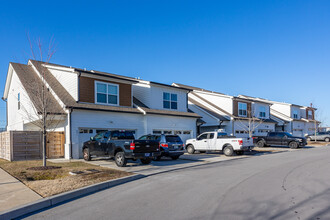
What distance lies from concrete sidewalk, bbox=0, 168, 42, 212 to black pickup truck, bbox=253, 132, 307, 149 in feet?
84.6

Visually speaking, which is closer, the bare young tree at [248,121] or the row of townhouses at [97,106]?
the row of townhouses at [97,106]

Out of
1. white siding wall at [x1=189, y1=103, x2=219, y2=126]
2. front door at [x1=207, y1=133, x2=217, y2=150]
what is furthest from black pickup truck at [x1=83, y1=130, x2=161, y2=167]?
white siding wall at [x1=189, y1=103, x2=219, y2=126]

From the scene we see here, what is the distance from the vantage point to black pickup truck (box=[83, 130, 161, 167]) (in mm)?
13672

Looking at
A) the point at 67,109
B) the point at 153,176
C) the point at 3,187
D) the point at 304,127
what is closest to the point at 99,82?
the point at 67,109

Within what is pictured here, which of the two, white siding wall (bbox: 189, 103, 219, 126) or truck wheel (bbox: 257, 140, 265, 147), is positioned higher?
white siding wall (bbox: 189, 103, 219, 126)

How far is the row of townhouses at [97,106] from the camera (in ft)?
59.1

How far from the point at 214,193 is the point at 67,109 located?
1231cm

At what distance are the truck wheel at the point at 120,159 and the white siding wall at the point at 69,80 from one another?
692 centimetres

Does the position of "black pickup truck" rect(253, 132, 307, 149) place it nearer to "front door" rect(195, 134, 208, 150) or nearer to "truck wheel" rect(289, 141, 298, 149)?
"truck wheel" rect(289, 141, 298, 149)

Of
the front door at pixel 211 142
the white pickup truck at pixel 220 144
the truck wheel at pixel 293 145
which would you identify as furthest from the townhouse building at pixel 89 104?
the truck wheel at pixel 293 145

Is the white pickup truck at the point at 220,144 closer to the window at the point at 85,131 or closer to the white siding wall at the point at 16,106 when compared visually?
the window at the point at 85,131

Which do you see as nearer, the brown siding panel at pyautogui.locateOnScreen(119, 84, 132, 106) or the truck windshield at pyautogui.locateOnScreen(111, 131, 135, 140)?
the truck windshield at pyautogui.locateOnScreen(111, 131, 135, 140)

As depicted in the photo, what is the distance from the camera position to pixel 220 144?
20.6 m

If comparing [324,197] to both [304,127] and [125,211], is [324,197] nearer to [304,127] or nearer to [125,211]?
[125,211]
